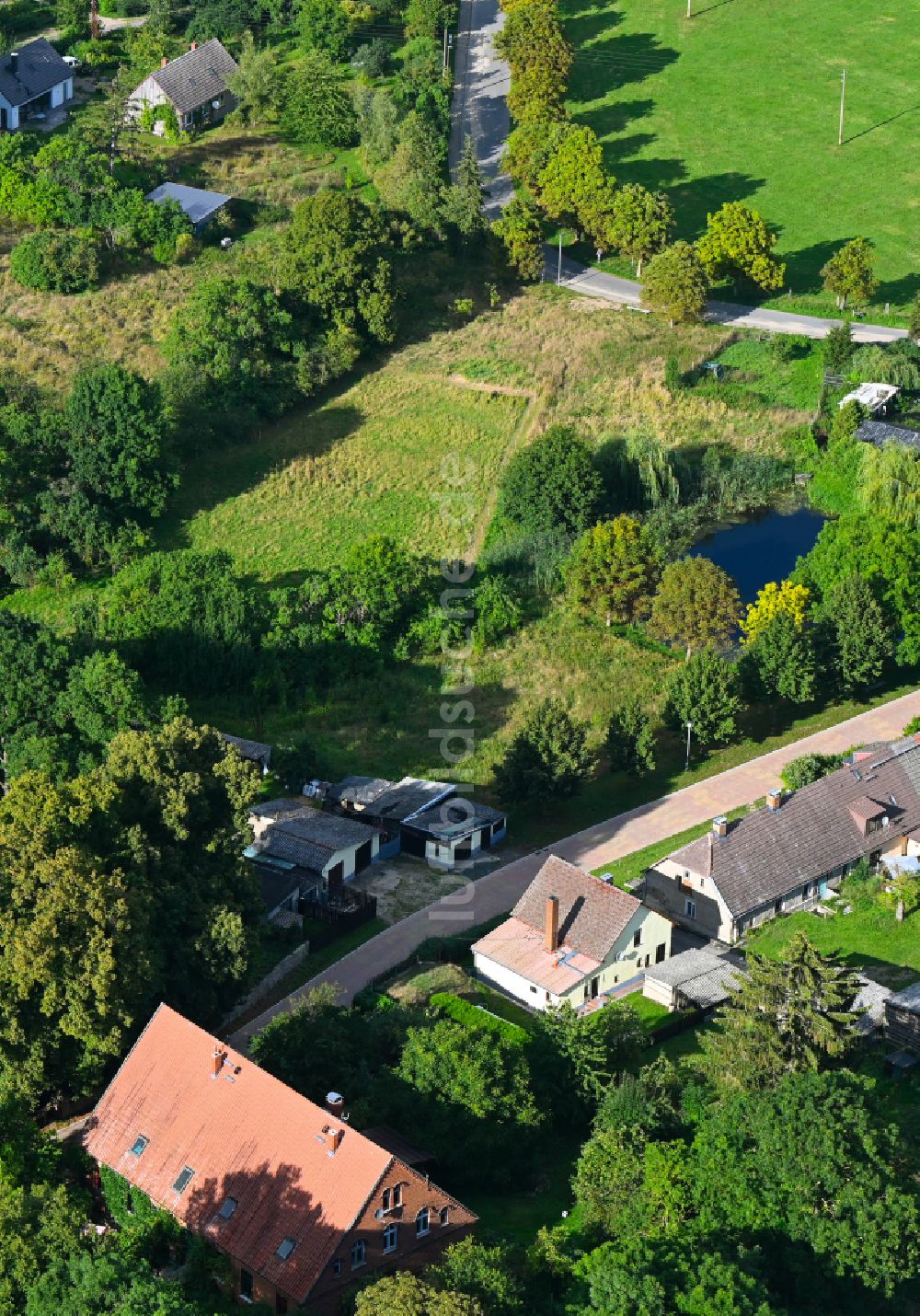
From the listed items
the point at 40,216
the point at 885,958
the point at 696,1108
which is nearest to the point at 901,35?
the point at 40,216

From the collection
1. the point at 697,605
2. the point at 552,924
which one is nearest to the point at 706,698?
the point at 697,605

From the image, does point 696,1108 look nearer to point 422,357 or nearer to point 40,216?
point 422,357

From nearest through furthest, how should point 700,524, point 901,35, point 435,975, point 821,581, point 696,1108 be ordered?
point 696,1108
point 435,975
point 821,581
point 700,524
point 901,35

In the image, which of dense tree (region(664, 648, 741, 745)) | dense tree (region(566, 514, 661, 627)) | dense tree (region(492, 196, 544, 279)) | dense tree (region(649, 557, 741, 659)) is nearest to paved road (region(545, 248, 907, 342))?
dense tree (region(492, 196, 544, 279))

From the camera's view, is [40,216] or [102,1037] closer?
[102,1037]

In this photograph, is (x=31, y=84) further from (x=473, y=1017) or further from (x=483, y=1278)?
(x=483, y=1278)
